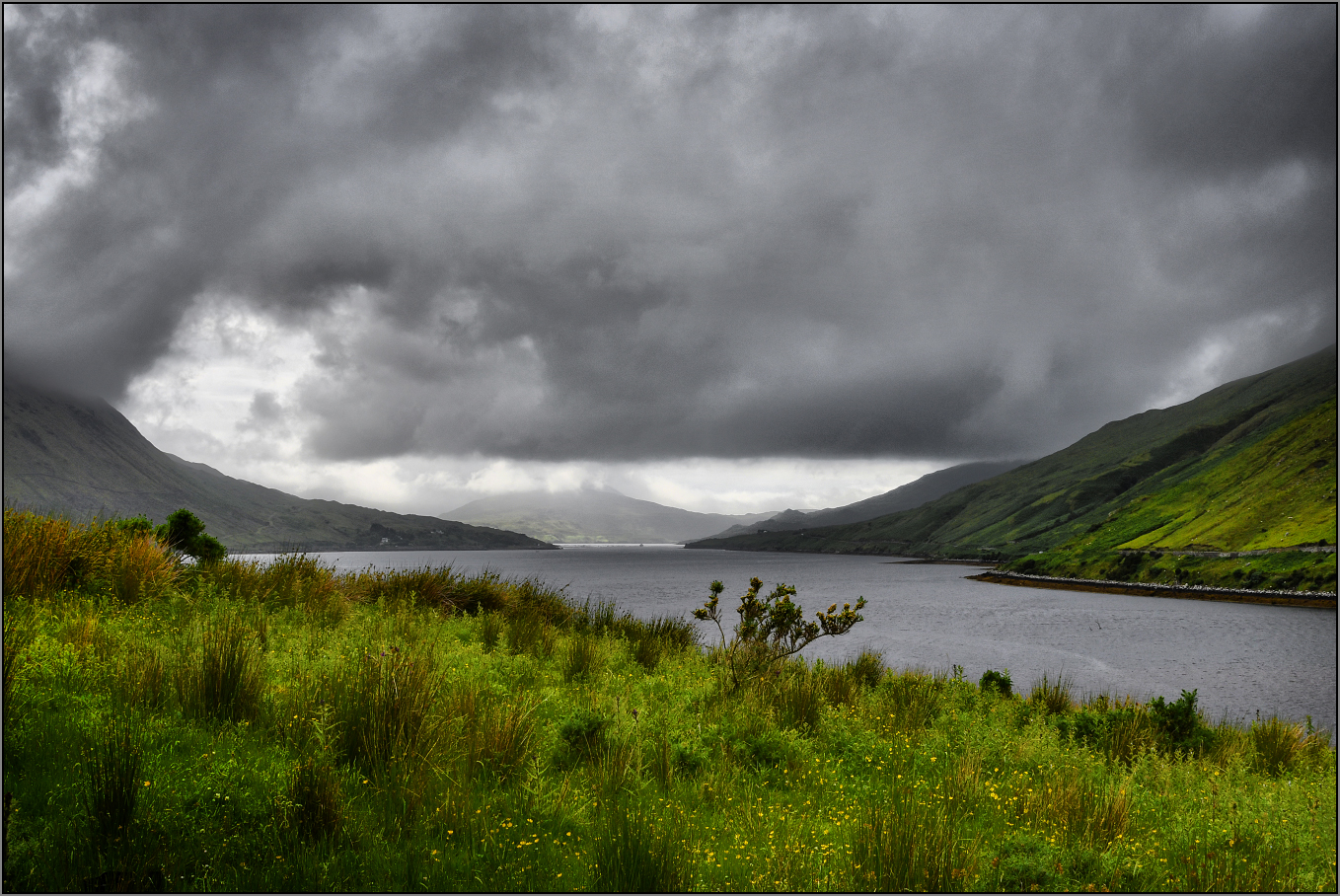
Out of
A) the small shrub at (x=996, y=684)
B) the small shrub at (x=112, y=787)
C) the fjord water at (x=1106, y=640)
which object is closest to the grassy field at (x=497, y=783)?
the small shrub at (x=112, y=787)

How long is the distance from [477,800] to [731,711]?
473cm

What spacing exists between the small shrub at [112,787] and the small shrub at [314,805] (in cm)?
90

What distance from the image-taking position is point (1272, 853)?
19.8ft

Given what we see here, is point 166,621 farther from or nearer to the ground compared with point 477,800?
farther from the ground

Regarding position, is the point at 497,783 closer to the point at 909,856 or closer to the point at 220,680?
the point at 220,680

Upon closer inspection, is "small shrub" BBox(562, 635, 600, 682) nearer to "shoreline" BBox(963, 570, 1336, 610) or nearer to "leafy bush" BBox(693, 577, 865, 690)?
"leafy bush" BBox(693, 577, 865, 690)

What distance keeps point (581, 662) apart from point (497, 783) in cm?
640

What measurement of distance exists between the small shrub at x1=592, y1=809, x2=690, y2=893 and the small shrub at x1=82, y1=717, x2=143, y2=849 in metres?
2.97

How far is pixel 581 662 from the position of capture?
12.1 meters

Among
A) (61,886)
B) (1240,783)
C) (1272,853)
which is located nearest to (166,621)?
(61,886)

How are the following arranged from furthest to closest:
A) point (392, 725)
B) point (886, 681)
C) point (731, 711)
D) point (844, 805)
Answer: point (886, 681) < point (731, 711) < point (844, 805) < point (392, 725)

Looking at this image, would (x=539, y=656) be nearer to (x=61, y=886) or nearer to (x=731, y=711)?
(x=731, y=711)

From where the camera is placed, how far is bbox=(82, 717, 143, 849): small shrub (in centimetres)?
403

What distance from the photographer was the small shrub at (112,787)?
13.2 ft
